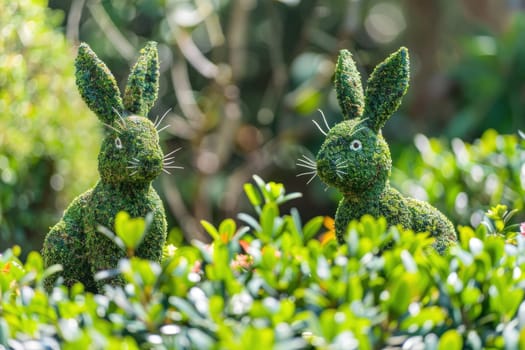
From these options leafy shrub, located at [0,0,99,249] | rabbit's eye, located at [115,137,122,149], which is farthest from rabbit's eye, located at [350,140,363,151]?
leafy shrub, located at [0,0,99,249]

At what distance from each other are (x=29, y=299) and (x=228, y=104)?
399 cm

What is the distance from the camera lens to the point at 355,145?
2.44m

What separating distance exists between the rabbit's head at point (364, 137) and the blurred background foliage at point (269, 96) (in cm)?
122

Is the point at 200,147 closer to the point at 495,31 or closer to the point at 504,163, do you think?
the point at 504,163

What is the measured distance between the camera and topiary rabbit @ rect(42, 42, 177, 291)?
7.73 feet

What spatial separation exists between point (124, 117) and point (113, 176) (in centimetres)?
19

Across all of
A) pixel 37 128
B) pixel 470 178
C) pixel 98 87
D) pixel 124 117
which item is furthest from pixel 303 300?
pixel 37 128

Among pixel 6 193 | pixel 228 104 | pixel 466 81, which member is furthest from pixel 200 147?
pixel 466 81

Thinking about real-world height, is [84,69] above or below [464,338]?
above

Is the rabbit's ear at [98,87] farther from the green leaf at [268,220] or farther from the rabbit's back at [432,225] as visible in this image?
the rabbit's back at [432,225]

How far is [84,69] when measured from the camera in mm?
2432

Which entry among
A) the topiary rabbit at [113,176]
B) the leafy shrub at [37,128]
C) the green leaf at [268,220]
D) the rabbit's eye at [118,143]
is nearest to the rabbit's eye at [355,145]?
the green leaf at [268,220]

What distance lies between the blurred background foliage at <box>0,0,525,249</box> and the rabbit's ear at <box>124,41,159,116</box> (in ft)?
3.52

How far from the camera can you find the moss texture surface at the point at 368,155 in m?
2.43
